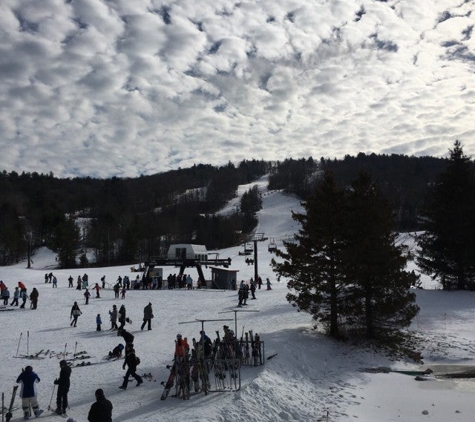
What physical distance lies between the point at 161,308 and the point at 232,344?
53.4 ft

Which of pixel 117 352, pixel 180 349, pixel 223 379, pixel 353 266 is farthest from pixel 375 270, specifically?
pixel 117 352

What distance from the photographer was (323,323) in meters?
24.3

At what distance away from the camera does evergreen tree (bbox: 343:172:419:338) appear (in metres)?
21.8

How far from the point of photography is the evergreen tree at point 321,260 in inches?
883

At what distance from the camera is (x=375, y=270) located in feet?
71.6

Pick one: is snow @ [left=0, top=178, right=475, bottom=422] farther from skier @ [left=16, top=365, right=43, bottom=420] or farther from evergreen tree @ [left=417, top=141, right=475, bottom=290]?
evergreen tree @ [left=417, top=141, right=475, bottom=290]

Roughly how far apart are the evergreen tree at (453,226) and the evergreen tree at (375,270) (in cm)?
1235

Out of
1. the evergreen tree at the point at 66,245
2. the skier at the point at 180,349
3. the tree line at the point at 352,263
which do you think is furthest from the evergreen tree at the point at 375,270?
the evergreen tree at the point at 66,245

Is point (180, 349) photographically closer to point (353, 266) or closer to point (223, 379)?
point (223, 379)

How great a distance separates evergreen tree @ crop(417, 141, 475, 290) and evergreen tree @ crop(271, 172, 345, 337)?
14309 mm

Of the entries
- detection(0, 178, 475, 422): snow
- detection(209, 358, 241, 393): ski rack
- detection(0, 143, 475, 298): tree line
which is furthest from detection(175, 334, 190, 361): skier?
detection(0, 143, 475, 298): tree line

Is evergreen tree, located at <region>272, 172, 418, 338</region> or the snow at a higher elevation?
evergreen tree, located at <region>272, 172, 418, 338</region>

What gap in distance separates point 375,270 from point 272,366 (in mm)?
7667

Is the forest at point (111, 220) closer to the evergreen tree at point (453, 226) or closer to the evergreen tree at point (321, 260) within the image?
the evergreen tree at point (453, 226)
